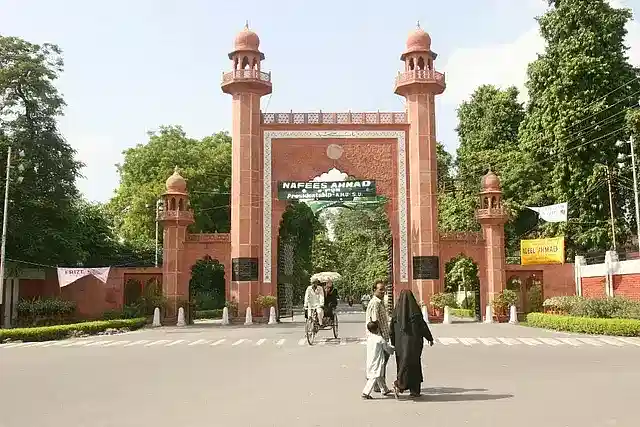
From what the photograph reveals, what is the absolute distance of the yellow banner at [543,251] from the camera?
96.6 ft

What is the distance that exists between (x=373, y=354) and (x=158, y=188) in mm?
32279

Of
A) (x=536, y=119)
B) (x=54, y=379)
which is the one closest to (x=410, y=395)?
Answer: (x=54, y=379)

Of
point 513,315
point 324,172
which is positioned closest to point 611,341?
point 513,315

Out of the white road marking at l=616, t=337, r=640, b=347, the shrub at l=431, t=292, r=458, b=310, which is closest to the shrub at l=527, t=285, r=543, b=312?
the shrub at l=431, t=292, r=458, b=310

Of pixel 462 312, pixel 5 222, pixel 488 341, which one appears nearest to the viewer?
pixel 488 341

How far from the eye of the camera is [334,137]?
30984mm

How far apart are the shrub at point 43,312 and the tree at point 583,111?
73.3 feet

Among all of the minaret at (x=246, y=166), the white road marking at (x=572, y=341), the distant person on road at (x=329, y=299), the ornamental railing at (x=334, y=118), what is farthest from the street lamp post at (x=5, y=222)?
the white road marking at (x=572, y=341)

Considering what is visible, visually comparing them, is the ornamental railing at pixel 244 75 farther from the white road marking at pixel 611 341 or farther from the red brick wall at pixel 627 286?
the white road marking at pixel 611 341

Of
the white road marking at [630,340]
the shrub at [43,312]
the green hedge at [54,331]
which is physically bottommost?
the white road marking at [630,340]

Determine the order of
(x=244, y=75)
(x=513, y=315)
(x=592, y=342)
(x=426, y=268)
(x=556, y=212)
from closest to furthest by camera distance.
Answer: (x=592, y=342) → (x=513, y=315) → (x=556, y=212) → (x=426, y=268) → (x=244, y=75)

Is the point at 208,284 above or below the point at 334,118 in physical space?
below

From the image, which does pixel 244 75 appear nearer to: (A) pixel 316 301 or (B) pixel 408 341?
(A) pixel 316 301

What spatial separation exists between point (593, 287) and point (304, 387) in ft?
71.9
